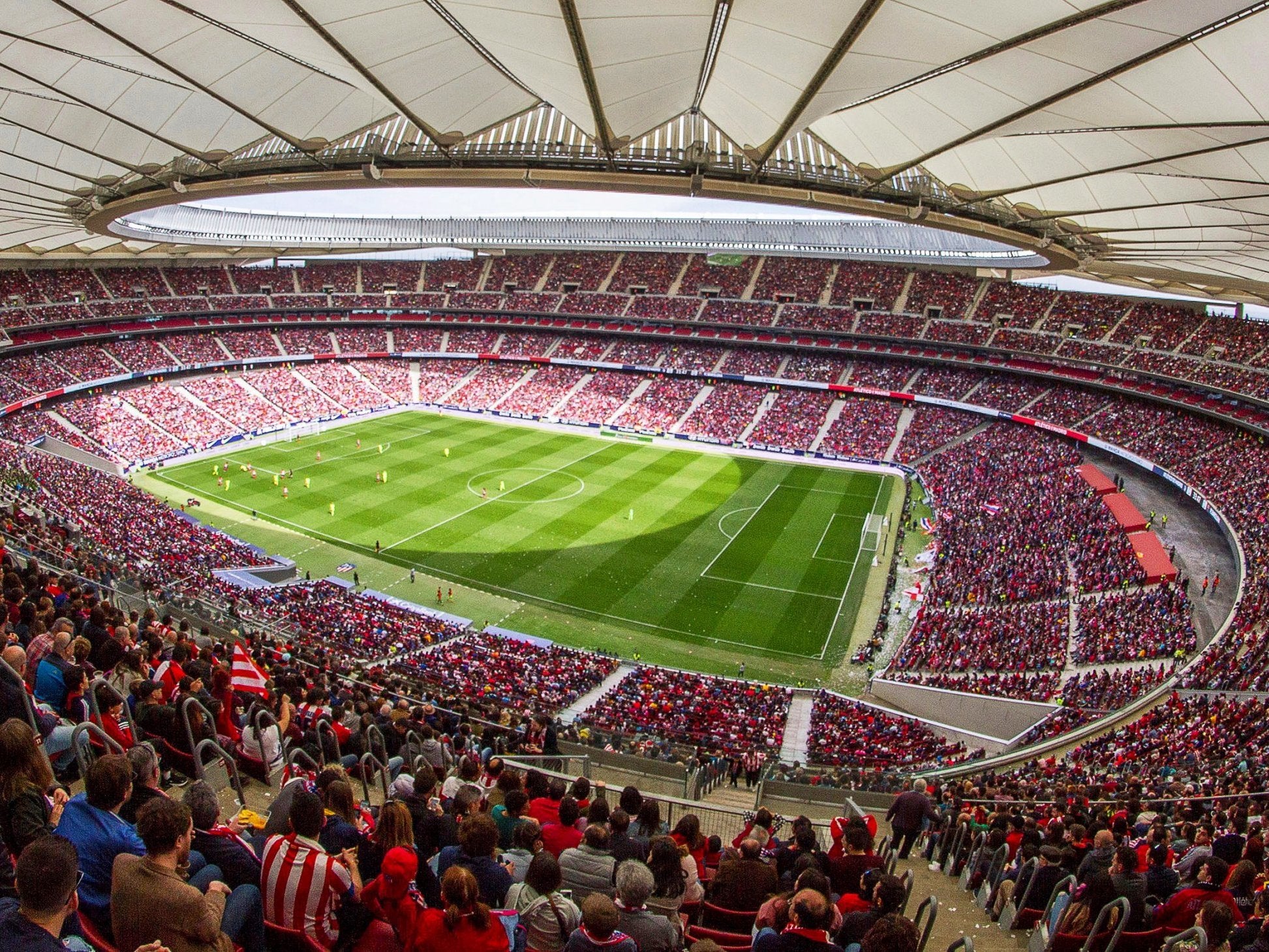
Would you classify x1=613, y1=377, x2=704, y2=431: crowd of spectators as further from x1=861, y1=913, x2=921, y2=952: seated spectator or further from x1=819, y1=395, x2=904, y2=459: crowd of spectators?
x1=861, y1=913, x2=921, y2=952: seated spectator

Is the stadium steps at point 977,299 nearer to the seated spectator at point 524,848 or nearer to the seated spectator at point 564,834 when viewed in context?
the seated spectator at point 564,834

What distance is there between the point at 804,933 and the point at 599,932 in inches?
49.9

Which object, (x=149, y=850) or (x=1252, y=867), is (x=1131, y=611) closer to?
(x=1252, y=867)

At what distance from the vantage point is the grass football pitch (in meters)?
32.7

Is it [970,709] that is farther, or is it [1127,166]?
[970,709]

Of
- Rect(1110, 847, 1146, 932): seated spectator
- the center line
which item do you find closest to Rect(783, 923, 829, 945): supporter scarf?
Rect(1110, 847, 1146, 932): seated spectator

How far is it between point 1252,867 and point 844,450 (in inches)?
1906

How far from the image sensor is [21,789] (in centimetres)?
441

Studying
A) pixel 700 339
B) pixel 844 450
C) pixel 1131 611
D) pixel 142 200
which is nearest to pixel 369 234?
pixel 700 339

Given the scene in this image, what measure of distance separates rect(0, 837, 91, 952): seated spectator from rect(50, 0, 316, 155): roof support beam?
1307cm

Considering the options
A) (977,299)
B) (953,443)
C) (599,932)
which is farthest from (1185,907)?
(977,299)

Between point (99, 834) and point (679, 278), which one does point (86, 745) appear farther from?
point (679, 278)

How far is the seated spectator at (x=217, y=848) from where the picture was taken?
457 cm

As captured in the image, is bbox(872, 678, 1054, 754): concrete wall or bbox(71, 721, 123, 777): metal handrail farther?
bbox(872, 678, 1054, 754): concrete wall
